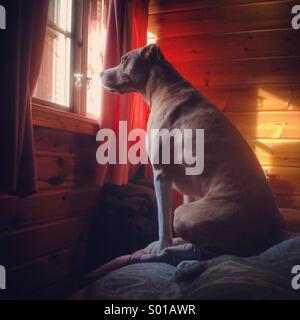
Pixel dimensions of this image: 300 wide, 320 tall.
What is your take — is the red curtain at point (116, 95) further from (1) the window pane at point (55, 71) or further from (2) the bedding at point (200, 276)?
(2) the bedding at point (200, 276)

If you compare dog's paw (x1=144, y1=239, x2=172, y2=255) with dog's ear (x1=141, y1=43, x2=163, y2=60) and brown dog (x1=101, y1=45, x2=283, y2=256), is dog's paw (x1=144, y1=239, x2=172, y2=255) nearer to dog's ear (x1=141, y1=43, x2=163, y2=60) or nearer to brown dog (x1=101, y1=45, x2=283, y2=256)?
brown dog (x1=101, y1=45, x2=283, y2=256)

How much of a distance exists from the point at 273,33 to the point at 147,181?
1580 millimetres

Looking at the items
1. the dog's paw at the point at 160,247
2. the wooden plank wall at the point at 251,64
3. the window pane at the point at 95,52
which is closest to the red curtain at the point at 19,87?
the dog's paw at the point at 160,247

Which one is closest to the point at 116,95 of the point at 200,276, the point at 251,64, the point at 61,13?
the point at 61,13

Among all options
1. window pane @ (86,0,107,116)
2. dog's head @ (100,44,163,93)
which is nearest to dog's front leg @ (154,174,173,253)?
dog's head @ (100,44,163,93)

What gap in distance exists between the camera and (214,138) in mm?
1530

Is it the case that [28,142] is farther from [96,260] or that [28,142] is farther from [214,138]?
[96,260]

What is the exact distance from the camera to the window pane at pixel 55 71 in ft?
6.40

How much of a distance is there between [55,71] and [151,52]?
681 millimetres

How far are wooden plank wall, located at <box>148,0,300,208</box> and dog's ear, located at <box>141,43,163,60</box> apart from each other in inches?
43.9

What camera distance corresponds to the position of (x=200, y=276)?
1257 millimetres

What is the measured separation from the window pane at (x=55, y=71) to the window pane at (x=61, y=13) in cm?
7

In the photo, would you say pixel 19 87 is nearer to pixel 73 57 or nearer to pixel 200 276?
pixel 73 57

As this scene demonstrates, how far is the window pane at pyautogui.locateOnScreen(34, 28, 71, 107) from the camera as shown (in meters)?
1.95
